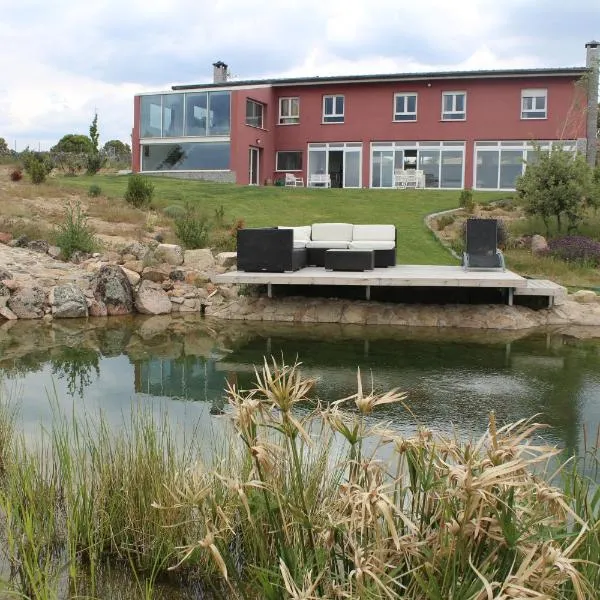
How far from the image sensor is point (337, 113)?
99.5 feet

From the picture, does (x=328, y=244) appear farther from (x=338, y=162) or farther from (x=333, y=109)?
(x=333, y=109)

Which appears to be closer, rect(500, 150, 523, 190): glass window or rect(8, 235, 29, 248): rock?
rect(8, 235, 29, 248): rock

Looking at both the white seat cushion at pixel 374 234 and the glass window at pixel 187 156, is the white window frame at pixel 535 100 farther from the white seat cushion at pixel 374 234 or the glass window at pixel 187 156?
the white seat cushion at pixel 374 234

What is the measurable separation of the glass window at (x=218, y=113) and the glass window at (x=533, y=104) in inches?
432

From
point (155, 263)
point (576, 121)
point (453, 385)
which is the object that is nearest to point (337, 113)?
point (576, 121)

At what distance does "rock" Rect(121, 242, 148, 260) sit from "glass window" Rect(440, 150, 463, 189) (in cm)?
1795

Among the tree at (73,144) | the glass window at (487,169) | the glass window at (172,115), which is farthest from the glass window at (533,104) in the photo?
the tree at (73,144)

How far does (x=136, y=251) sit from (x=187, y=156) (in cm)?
1647

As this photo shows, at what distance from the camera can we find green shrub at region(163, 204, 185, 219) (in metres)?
17.6

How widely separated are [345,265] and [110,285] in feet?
12.0

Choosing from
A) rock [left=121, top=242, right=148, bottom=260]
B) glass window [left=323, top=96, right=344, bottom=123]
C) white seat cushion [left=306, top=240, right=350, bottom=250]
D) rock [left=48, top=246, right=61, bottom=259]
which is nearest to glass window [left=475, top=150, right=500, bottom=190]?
glass window [left=323, top=96, right=344, bottom=123]

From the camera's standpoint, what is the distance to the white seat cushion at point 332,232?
1300 cm

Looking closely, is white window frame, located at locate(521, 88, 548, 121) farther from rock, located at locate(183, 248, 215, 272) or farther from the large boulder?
the large boulder

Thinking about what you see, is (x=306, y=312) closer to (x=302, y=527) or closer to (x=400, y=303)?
(x=400, y=303)
